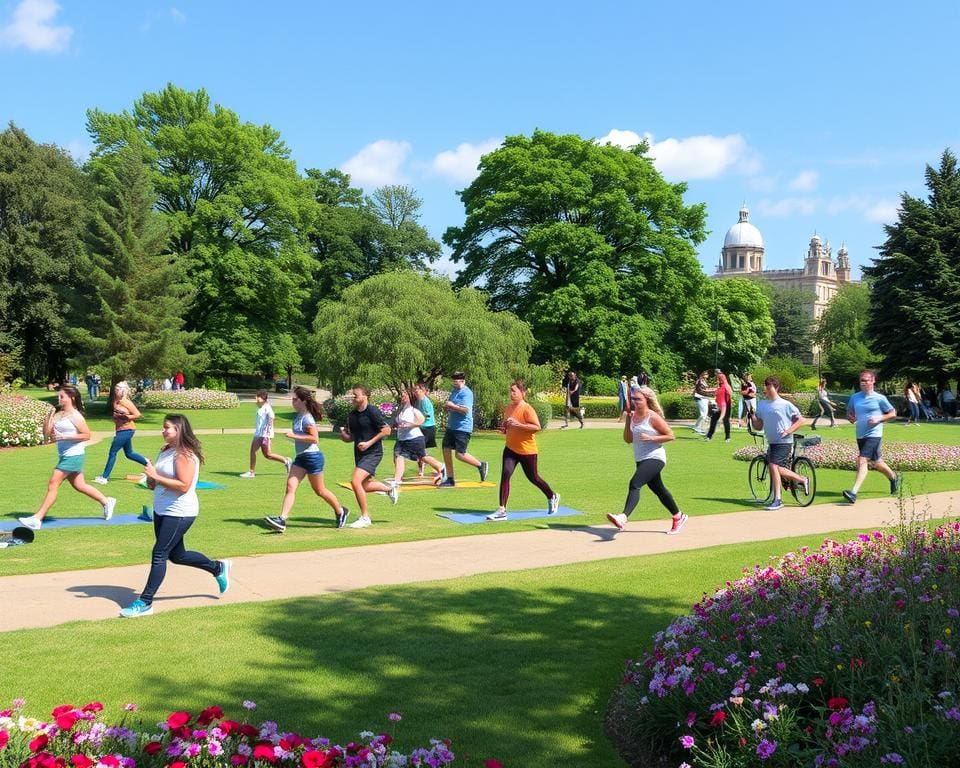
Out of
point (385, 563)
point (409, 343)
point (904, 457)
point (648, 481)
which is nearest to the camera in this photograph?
point (385, 563)

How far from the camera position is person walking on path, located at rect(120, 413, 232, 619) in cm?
704

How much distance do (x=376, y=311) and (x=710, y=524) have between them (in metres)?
16.8

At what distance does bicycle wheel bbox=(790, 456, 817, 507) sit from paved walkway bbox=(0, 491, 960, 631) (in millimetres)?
771

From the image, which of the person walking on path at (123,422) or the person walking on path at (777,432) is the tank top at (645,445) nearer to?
the person walking on path at (777,432)

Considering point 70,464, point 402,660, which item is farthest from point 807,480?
point 70,464

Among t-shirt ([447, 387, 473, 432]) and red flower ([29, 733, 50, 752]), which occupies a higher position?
t-shirt ([447, 387, 473, 432])

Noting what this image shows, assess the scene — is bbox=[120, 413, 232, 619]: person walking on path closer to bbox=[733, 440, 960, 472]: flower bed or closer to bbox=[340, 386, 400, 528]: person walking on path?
bbox=[340, 386, 400, 528]: person walking on path

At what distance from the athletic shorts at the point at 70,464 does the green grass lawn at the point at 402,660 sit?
4482mm

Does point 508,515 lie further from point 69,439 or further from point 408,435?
point 69,439

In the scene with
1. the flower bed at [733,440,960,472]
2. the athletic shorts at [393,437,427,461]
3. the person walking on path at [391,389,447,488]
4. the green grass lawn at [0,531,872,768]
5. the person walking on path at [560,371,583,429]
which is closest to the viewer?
the green grass lawn at [0,531,872,768]

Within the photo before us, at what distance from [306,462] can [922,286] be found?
44.2 metres

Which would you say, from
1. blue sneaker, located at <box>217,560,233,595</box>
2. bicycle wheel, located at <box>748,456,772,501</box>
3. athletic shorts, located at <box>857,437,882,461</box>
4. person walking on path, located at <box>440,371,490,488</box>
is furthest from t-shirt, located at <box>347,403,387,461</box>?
athletic shorts, located at <box>857,437,882,461</box>

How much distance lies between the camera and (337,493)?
14.4 meters

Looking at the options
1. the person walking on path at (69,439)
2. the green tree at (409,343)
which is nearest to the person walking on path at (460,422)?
the person walking on path at (69,439)
